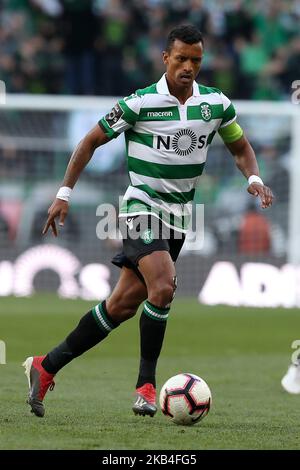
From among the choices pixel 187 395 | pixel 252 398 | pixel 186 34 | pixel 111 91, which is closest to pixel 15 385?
pixel 252 398

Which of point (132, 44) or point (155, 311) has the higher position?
point (132, 44)

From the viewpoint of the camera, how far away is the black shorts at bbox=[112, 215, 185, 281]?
6660 millimetres

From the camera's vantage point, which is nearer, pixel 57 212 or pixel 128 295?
pixel 57 212

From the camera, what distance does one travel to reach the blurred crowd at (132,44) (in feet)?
61.1

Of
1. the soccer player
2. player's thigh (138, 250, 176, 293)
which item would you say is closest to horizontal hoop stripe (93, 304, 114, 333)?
the soccer player

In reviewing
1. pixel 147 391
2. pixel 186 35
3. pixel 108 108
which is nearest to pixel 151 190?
pixel 186 35

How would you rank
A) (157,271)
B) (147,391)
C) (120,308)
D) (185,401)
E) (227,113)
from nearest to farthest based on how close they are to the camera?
(185,401) → (157,271) → (147,391) → (120,308) → (227,113)

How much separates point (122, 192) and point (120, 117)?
9.68 meters

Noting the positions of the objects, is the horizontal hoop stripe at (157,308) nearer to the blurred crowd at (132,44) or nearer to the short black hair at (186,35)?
the short black hair at (186,35)

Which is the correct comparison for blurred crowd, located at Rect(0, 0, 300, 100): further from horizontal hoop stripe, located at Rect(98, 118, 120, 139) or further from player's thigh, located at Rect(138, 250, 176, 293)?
player's thigh, located at Rect(138, 250, 176, 293)

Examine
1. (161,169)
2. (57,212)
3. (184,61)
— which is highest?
(184,61)

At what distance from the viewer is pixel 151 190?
6840mm

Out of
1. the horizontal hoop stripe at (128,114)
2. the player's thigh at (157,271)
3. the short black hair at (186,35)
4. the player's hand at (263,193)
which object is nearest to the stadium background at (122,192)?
the player's thigh at (157,271)
